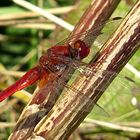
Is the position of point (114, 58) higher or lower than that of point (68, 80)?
higher

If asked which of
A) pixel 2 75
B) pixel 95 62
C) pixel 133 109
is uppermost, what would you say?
pixel 95 62

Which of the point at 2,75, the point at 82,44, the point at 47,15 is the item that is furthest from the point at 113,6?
the point at 2,75

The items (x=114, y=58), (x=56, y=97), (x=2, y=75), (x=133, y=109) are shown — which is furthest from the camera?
(x=2, y=75)

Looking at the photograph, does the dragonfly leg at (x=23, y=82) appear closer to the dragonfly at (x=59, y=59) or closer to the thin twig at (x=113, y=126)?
the dragonfly at (x=59, y=59)

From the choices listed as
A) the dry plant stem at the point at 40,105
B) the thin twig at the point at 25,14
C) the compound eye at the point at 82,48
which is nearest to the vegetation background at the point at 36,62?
the thin twig at the point at 25,14

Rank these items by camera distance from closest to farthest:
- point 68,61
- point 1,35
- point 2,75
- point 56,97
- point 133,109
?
point 56,97, point 68,61, point 133,109, point 2,75, point 1,35

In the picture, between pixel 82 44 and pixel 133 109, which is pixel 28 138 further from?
pixel 133 109

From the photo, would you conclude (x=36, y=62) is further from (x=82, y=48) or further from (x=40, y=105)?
(x=40, y=105)

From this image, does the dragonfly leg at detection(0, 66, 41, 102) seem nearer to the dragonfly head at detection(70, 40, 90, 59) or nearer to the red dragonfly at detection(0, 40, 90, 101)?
the red dragonfly at detection(0, 40, 90, 101)
